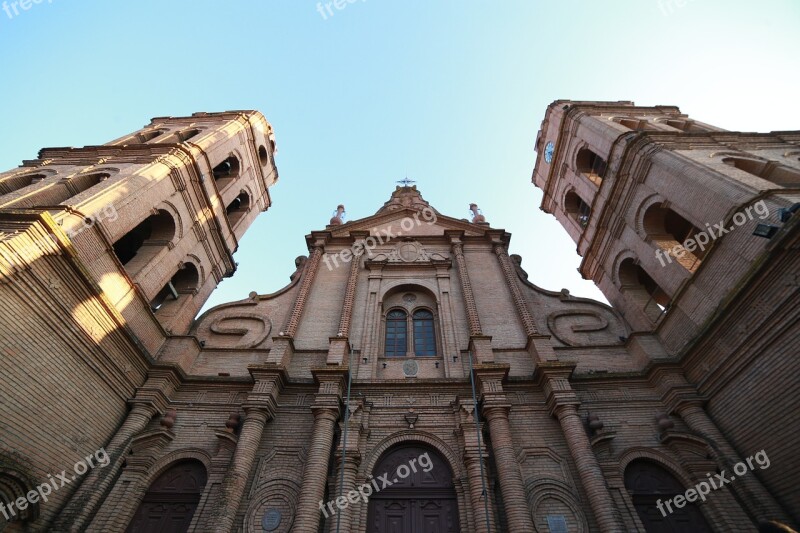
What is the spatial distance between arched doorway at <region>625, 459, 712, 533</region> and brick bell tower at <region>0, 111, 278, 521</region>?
11624 mm

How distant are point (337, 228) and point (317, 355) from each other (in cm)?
699

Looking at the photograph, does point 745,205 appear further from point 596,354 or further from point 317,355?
point 317,355

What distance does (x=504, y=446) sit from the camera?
9.22m

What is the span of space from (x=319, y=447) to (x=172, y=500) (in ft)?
11.6

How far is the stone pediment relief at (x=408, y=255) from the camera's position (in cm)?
1581

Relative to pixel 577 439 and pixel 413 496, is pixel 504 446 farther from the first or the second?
pixel 413 496

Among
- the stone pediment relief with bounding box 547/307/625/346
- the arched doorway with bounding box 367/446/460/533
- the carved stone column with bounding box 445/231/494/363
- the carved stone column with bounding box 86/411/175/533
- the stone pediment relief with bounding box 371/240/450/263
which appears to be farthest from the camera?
the stone pediment relief with bounding box 371/240/450/263

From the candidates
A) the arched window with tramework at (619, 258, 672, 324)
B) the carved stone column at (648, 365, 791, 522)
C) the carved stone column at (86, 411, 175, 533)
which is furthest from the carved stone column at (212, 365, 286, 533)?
the arched window with tramework at (619, 258, 672, 324)

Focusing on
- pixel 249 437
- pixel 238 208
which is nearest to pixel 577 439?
pixel 249 437

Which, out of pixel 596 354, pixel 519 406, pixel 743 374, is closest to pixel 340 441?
pixel 519 406

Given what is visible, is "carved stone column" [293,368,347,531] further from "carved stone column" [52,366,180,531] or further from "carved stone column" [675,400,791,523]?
"carved stone column" [675,400,791,523]

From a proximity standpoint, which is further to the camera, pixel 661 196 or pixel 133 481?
pixel 661 196

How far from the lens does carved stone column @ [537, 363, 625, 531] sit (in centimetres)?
810

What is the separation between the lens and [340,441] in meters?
9.65
